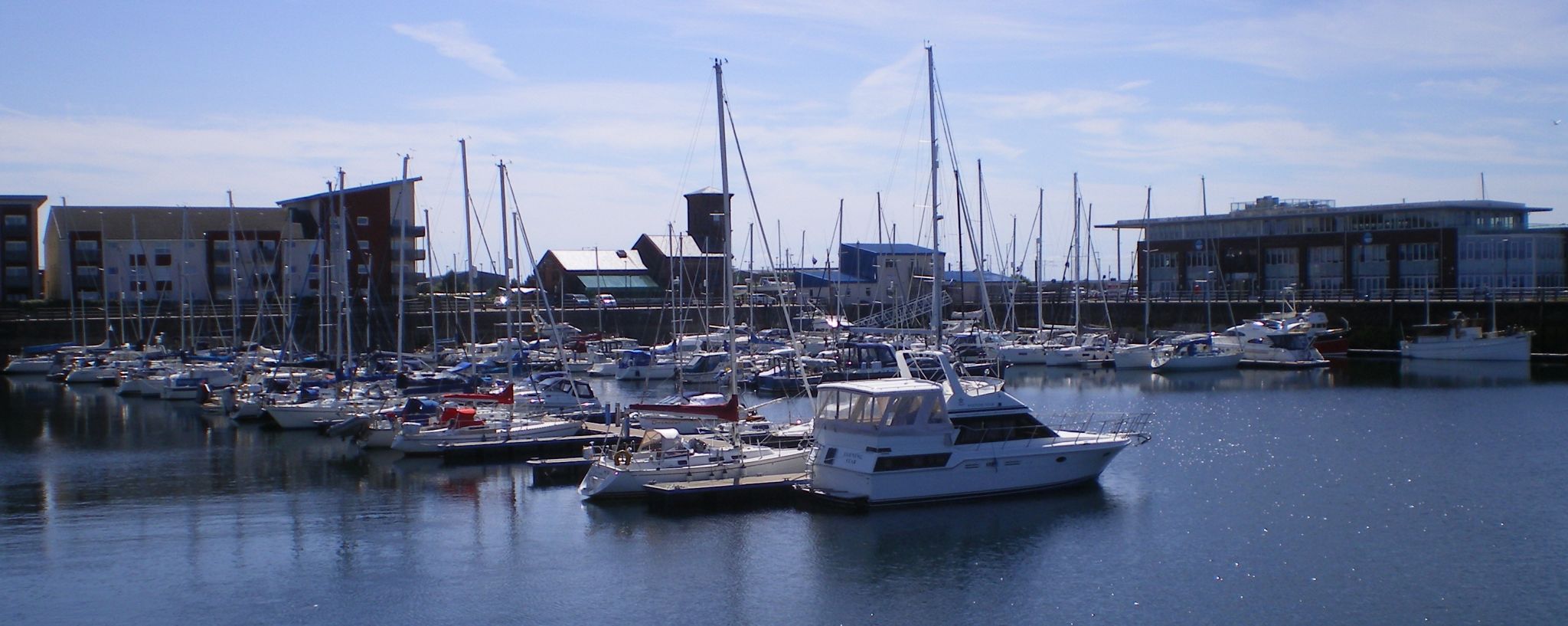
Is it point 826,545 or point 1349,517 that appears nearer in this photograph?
point 826,545

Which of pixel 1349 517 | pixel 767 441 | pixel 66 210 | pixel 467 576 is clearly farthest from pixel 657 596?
pixel 66 210

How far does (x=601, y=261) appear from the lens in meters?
112

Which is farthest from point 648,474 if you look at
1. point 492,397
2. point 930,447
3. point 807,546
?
point 492,397

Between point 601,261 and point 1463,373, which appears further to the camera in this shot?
point 601,261

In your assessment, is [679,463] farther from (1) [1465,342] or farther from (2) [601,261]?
(2) [601,261]

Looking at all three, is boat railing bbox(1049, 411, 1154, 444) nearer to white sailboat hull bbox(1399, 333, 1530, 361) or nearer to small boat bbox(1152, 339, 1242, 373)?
small boat bbox(1152, 339, 1242, 373)

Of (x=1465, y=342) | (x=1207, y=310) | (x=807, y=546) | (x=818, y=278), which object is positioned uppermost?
(x=818, y=278)

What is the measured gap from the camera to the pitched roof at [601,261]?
109875mm

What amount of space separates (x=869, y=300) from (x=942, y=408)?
259 feet

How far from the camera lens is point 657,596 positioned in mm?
22547

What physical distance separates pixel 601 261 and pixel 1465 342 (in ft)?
229

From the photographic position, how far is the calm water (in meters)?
21.8

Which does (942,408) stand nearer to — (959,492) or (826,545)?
(959,492)

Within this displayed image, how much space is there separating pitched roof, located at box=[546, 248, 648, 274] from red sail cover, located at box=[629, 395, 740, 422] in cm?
6925
